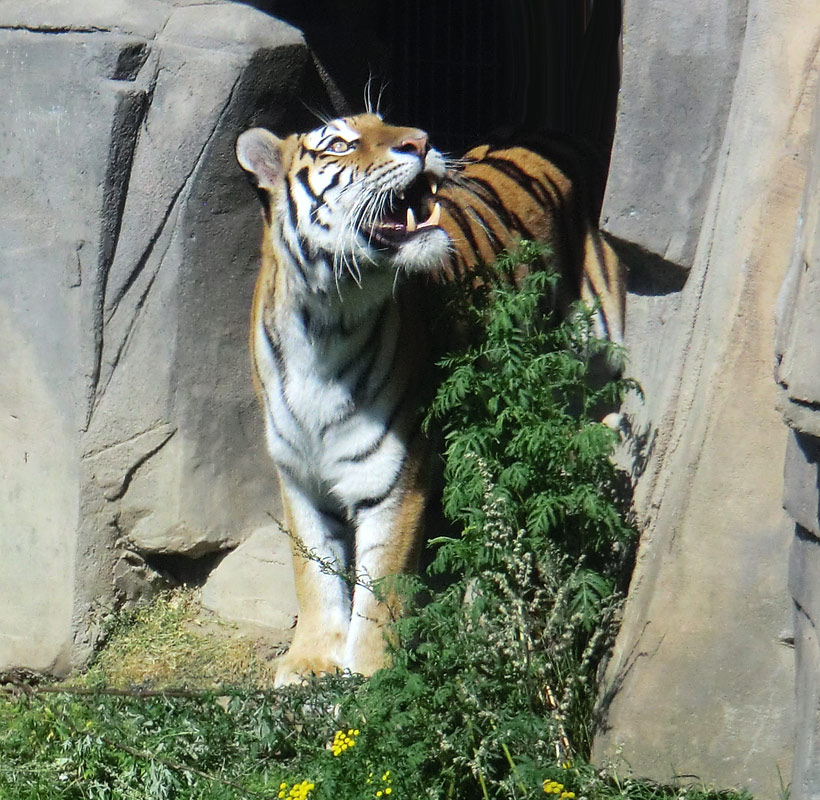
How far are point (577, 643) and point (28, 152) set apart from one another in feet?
7.52

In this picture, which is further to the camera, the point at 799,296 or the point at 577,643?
the point at 577,643

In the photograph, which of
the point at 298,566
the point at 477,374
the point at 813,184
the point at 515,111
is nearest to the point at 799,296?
the point at 813,184

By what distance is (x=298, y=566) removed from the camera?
386 centimetres

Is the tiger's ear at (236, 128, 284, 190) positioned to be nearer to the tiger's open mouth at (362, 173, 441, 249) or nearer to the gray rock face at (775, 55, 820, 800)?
the tiger's open mouth at (362, 173, 441, 249)

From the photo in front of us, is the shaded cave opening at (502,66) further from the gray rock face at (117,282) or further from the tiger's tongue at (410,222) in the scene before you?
the tiger's tongue at (410,222)

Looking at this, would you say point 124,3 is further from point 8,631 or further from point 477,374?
point 8,631

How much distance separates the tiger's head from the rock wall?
62cm

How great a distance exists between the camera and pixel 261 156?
3680mm

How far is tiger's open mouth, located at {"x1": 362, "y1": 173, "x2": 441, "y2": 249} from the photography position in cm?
340

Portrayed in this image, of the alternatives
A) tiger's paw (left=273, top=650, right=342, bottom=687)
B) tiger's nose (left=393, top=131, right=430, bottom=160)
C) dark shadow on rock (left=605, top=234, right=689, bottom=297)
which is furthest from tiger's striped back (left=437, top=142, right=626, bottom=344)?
tiger's paw (left=273, top=650, right=342, bottom=687)

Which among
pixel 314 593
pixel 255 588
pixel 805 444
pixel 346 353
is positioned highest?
pixel 805 444

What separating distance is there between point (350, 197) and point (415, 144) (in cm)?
24

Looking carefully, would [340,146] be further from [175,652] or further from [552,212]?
[175,652]

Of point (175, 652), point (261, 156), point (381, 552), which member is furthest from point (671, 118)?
point (175, 652)
